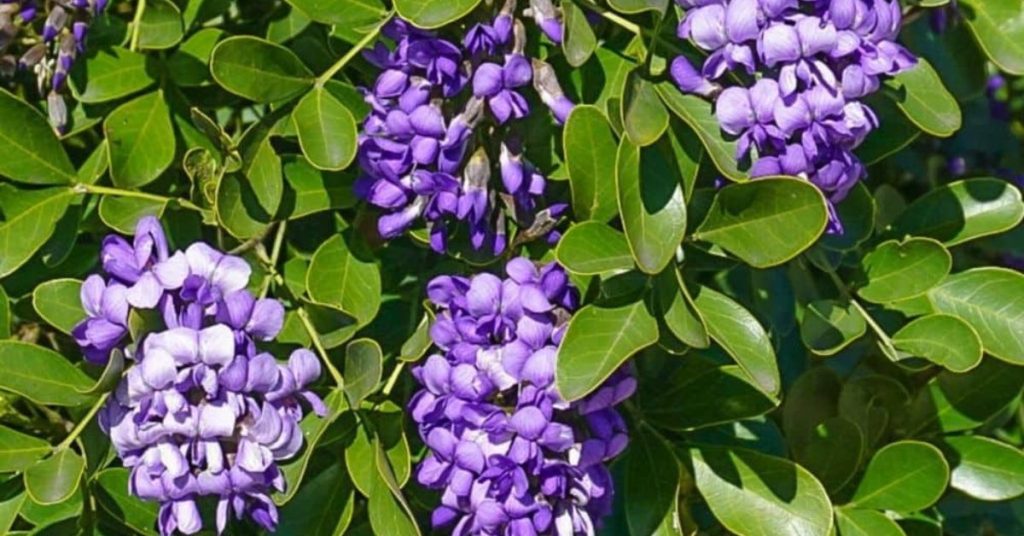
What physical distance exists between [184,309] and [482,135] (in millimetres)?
283

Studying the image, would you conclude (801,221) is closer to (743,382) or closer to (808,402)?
(743,382)

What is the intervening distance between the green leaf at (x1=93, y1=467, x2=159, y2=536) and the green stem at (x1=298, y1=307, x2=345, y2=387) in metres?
0.19

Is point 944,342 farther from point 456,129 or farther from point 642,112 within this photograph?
point 456,129

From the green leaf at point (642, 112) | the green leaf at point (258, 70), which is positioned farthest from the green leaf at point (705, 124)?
the green leaf at point (258, 70)

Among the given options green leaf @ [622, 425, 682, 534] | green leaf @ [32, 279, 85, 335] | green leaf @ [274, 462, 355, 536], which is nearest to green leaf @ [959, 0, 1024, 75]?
green leaf @ [622, 425, 682, 534]

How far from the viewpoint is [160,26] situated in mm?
1519

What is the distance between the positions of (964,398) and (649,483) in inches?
15.1

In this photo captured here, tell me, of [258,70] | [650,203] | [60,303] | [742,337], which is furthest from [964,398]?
[60,303]

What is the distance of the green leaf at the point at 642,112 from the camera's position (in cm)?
124

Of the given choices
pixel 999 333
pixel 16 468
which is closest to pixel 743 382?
pixel 999 333

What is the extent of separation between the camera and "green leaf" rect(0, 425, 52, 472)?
1412 mm

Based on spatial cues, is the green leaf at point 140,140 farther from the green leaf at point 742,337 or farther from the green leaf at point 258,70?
the green leaf at point 742,337

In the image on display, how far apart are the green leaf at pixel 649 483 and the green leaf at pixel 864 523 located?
20 cm

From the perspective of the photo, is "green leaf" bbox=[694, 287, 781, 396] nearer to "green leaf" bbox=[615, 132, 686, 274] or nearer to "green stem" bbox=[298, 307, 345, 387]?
"green leaf" bbox=[615, 132, 686, 274]
